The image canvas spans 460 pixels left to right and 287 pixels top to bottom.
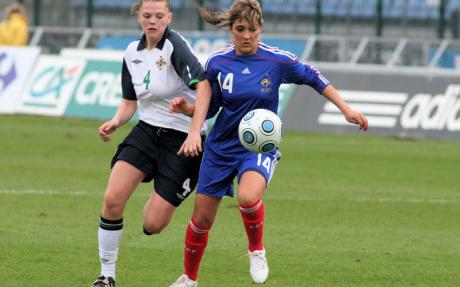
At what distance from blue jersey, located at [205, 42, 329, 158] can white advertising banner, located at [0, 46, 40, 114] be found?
15.7 meters

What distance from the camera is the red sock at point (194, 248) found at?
8188 millimetres

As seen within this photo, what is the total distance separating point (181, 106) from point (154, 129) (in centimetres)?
54

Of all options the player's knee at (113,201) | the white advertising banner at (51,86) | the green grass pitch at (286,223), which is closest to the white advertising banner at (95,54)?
the white advertising banner at (51,86)

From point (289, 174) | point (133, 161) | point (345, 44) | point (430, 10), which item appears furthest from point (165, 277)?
point (430, 10)

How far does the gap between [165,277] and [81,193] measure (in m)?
4.91

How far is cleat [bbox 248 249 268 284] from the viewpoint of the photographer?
27.2ft

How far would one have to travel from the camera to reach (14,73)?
77.1 ft

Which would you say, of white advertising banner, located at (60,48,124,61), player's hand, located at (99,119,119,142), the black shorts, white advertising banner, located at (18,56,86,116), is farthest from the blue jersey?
white advertising banner, located at (18,56,86,116)

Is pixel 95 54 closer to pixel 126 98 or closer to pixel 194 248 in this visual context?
pixel 126 98

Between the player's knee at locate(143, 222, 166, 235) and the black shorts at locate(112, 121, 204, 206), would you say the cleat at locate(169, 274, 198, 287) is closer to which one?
the player's knee at locate(143, 222, 166, 235)

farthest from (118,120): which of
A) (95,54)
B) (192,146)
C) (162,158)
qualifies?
(95,54)

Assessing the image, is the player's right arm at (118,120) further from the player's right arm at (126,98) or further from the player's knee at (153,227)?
the player's knee at (153,227)

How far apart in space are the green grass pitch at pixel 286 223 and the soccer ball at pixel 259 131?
3.52 ft

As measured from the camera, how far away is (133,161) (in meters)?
8.23
